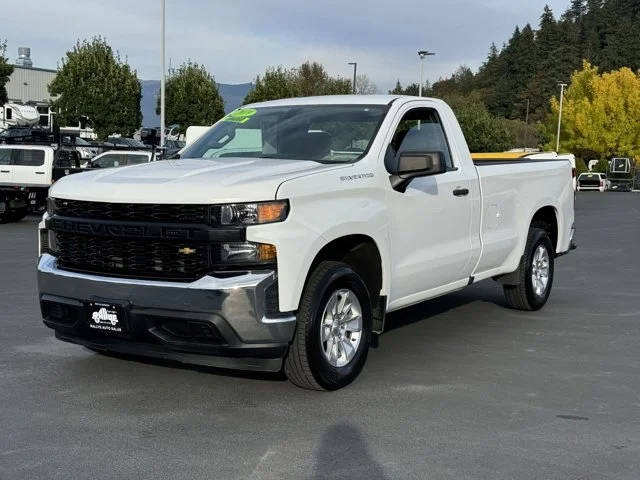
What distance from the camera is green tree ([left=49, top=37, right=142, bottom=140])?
4656 centimetres

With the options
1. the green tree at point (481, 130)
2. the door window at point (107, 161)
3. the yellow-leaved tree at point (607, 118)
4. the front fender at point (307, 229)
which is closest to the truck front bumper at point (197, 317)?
the front fender at point (307, 229)

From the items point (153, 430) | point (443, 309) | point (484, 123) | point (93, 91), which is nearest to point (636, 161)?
point (484, 123)

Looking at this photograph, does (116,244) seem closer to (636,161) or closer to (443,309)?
(443,309)

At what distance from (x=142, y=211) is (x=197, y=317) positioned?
0.73 m

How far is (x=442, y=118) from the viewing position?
719 centimetres

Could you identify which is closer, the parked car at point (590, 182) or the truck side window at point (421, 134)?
the truck side window at point (421, 134)

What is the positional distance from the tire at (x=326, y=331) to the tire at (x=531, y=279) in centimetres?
302

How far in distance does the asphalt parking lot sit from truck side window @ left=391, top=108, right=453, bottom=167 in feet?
5.22

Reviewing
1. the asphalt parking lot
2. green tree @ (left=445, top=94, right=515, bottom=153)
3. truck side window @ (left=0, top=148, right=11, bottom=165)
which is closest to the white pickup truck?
the asphalt parking lot

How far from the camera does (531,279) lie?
340 inches

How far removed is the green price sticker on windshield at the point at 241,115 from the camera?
23.3ft

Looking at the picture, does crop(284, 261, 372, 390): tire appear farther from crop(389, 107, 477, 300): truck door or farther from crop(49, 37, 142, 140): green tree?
crop(49, 37, 142, 140): green tree

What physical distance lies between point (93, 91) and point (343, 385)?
43.3 meters

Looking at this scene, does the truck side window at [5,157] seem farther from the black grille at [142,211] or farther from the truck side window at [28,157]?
the black grille at [142,211]
